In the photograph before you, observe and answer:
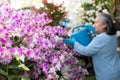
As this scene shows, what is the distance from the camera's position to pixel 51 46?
3193 millimetres

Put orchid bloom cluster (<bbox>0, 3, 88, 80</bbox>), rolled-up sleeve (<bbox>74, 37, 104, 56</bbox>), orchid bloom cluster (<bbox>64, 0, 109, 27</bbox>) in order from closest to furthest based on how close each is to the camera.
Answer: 1. orchid bloom cluster (<bbox>0, 3, 88, 80</bbox>)
2. rolled-up sleeve (<bbox>74, 37, 104, 56</bbox>)
3. orchid bloom cluster (<bbox>64, 0, 109, 27</bbox>)

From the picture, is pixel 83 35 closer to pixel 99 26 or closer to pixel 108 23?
pixel 99 26

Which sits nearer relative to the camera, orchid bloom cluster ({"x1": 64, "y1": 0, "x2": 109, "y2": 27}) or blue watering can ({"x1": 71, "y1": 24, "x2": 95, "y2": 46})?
blue watering can ({"x1": 71, "y1": 24, "x2": 95, "y2": 46})

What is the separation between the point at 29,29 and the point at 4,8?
36 centimetres

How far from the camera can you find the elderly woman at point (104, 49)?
352 cm

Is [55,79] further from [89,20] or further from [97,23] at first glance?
[89,20]

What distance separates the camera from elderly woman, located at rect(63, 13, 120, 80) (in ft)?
11.5

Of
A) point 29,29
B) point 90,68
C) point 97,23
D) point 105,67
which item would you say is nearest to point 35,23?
point 29,29

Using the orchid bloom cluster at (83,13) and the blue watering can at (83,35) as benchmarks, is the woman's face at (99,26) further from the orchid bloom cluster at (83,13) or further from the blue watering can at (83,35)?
the orchid bloom cluster at (83,13)

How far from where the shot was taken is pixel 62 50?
3717mm

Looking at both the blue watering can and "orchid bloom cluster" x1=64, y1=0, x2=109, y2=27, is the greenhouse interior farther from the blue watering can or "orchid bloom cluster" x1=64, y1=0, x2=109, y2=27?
"orchid bloom cluster" x1=64, y1=0, x2=109, y2=27

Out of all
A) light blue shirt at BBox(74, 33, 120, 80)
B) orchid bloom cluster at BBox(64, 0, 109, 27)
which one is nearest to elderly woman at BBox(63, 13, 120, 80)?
light blue shirt at BBox(74, 33, 120, 80)

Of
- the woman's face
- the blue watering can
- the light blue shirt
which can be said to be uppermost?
the woman's face

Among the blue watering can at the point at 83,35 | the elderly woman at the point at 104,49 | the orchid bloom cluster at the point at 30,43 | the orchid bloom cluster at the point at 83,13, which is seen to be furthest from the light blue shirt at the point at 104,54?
the orchid bloom cluster at the point at 83,13
